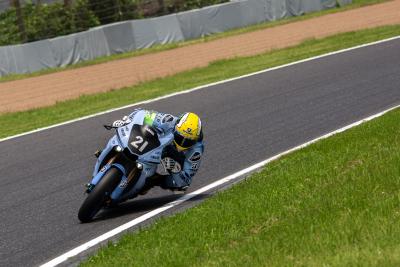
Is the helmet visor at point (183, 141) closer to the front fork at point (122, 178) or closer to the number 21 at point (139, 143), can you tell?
the number 21 at point (139, 143)

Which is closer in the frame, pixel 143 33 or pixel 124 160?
pixel 124 160

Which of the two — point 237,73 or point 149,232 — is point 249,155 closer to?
point 149,232

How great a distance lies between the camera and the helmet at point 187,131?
351 inches

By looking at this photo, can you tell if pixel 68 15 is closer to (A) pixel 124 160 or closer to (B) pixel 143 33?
(B) pixel 143 33

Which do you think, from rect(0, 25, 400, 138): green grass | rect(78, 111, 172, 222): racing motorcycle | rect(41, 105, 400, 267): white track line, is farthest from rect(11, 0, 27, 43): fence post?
rect(78, 111, 172, 222): racing motorcycle

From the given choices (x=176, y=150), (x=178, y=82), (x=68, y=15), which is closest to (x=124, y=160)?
(x=176, y=150)

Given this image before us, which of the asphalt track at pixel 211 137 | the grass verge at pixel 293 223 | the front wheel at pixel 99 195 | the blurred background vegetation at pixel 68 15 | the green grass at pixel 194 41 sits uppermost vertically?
the grass verge at pixel 293 223

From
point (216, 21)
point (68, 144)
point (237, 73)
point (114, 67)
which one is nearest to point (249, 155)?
point (68, 144)

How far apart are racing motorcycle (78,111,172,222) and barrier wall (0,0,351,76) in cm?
2221

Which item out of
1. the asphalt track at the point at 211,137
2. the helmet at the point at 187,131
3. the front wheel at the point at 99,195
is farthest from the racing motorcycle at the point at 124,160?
the asphalt track at the point at 211,137

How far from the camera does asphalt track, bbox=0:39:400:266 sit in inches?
339

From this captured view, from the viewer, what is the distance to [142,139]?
8.90 m

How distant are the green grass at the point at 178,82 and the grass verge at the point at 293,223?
8.93 metres

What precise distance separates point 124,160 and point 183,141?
60cm
